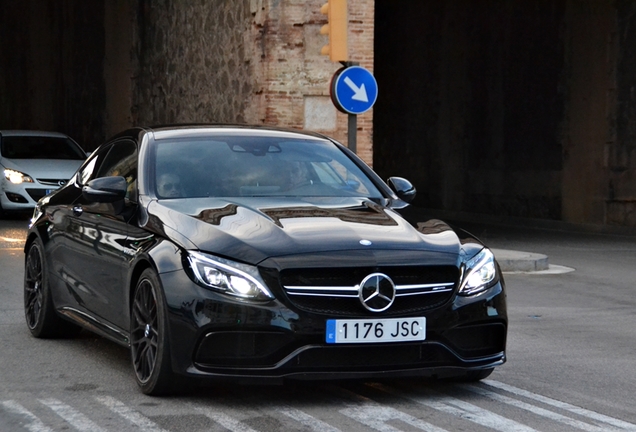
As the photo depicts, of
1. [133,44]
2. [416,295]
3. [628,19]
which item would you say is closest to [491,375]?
[416,295]

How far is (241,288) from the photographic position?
20.6 ft

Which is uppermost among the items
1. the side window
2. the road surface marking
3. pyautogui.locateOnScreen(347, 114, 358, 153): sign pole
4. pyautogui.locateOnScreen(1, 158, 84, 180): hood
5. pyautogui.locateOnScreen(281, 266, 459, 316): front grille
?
the side window

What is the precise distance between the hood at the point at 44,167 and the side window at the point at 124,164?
42.9 ft

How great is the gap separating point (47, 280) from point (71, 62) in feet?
84.7

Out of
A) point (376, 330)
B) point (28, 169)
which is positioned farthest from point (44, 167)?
point (376, 330)

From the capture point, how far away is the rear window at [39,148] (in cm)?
2247

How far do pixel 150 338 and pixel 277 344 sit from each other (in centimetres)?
82

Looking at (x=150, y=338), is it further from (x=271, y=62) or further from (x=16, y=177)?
(x=16, y=177)

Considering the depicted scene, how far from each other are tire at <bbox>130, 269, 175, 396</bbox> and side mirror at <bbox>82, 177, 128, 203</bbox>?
772 mm

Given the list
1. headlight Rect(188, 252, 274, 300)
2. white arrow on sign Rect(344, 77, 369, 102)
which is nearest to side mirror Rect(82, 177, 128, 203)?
headlight Rect(188, 252, 274, 300)

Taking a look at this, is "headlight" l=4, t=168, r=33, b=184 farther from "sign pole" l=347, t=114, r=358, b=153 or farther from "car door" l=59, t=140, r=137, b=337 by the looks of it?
"car door" l=59, t=140, r=137, b=337

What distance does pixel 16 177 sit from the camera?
21.5 meters

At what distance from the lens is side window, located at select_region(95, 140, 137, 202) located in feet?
25.3

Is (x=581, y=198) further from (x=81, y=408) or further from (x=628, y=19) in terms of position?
(x=81, y=408)
